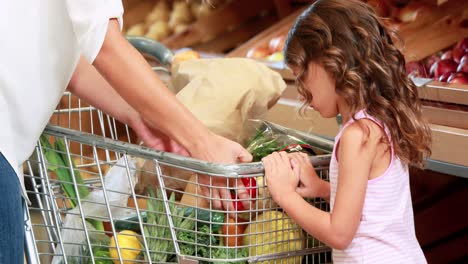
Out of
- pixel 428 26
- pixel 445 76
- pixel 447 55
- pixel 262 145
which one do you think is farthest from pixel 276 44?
pixel 262 145

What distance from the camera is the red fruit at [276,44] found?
2.91 m

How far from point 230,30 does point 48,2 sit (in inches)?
94.4

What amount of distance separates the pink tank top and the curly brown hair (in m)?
0.03

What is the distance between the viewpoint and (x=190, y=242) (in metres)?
1.36

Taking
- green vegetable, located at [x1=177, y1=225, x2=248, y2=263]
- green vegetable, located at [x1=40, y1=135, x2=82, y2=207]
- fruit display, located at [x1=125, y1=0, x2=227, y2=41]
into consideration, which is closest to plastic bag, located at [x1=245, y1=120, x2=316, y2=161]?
green vegetable, located at [x1=177, y1=225, x2=248, y2=263]

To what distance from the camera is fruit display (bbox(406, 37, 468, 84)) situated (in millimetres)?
2145

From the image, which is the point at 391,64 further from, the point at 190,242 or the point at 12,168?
the point at 12,168

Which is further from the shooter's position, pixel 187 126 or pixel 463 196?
pixel 463 196

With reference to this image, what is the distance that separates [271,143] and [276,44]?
140 centimetres

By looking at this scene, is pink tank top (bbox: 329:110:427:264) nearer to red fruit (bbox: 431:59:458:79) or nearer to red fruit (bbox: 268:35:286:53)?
red fruit (bbox: 431:59:458:79)

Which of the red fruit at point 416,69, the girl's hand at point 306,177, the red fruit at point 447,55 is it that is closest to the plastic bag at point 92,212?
the girl's hand at point 306,177

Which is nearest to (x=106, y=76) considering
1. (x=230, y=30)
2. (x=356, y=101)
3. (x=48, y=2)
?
(x=48, y=2)

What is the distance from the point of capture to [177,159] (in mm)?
1303

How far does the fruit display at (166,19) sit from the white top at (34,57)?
7.91 feet
